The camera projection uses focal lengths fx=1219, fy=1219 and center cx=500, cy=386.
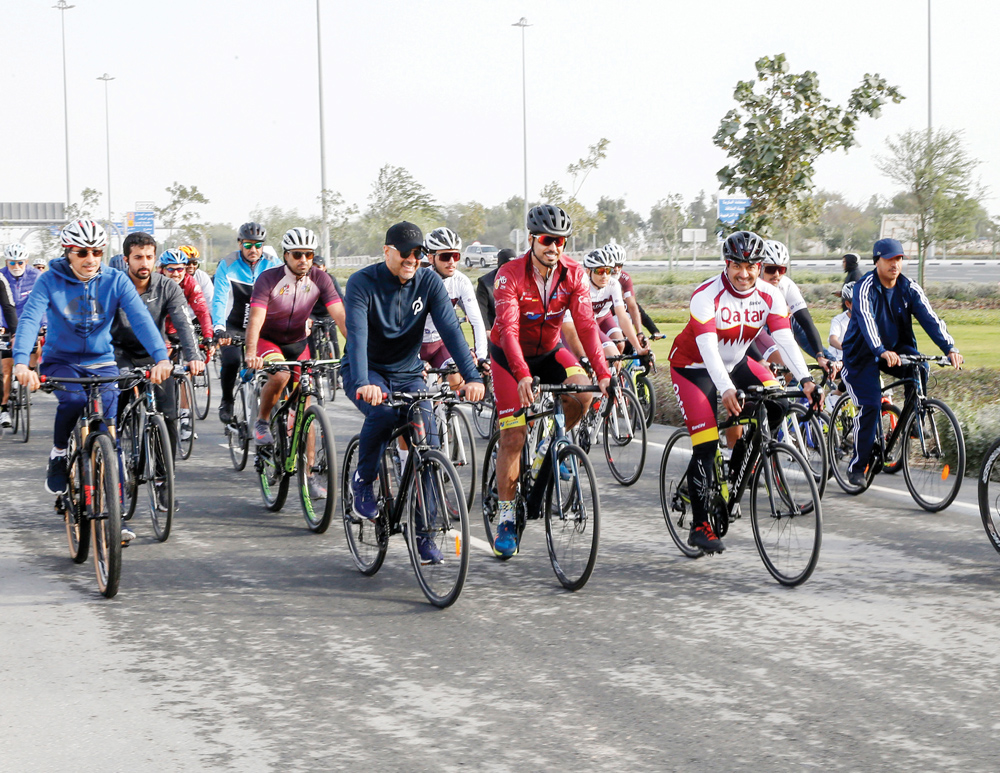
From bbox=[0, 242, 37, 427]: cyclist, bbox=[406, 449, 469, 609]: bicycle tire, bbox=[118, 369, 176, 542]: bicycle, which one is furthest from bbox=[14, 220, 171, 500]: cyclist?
bbox=[0, 242, 37, 427]: cyclist

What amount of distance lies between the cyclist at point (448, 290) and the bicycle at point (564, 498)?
119 inches

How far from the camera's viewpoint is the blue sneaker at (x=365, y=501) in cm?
683

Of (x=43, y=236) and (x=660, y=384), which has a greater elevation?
(x=43, y=236)

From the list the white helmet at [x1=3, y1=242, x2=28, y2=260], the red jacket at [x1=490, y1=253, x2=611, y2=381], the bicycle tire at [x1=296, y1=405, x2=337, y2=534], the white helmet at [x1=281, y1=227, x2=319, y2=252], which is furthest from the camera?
the white helmet at [x1=3, y1=242, x2=28, y2=260]

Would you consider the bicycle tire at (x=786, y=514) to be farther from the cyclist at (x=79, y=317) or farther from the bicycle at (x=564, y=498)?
the cyclist at (x=79, y=317)

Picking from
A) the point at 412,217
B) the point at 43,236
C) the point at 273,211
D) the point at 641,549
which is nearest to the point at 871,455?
the point at 641,549

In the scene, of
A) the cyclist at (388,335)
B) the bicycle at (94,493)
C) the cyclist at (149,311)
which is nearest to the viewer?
the bicycle at (94,493)

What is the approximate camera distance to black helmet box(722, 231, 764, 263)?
23.0 ft

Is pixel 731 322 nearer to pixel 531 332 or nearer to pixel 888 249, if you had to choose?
pixel 531 332

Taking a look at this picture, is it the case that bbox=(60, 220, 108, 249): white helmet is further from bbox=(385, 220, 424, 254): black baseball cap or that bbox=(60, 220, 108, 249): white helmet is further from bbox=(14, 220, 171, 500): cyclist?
bbox=(385, 220, 424, 254): black baseball cap

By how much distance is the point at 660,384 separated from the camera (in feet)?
51.5

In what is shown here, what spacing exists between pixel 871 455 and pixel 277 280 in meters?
4.75

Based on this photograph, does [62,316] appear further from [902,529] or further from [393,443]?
[902,529]

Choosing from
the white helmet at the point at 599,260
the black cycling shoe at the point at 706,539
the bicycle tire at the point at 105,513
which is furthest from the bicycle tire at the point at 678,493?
the white helmet at the point at 599,260
